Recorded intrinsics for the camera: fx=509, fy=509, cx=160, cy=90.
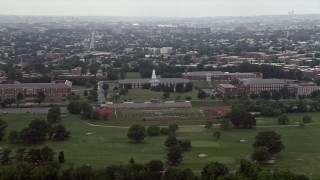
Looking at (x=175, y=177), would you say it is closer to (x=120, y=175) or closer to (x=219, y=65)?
(x=120, y=175)

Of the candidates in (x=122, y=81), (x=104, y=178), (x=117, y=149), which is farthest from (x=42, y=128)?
A: (x=122, y=81)

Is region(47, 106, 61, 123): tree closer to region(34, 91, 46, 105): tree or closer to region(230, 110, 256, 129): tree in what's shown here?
region(34, 91, 46, 105): tree

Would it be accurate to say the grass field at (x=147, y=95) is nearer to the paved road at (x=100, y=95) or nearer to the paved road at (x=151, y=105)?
the paved road at (x=100, y=95)

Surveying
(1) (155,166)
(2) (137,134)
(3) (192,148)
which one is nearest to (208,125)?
(3) (192,148)

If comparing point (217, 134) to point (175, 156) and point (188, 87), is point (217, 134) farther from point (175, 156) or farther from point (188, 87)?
A: point (188, 87)

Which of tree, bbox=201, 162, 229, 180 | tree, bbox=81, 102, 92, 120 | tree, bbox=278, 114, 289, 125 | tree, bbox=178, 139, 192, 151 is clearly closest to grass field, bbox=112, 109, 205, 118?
tree, bbox=81, 102, 92, 120
